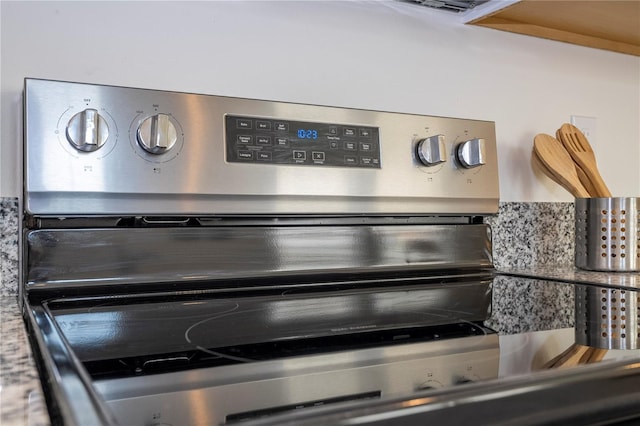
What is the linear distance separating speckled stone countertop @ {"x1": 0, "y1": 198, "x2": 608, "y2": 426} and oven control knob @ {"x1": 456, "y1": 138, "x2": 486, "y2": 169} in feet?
0.69

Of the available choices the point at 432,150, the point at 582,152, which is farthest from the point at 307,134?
the point at 582,152

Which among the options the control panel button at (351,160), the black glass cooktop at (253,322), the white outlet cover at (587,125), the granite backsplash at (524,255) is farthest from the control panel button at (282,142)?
the white outlet cover at (587,125)

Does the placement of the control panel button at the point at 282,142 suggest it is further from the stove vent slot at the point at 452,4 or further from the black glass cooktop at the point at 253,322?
the stove vent slot at the point at 452,4

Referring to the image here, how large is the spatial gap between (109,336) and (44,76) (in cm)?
47

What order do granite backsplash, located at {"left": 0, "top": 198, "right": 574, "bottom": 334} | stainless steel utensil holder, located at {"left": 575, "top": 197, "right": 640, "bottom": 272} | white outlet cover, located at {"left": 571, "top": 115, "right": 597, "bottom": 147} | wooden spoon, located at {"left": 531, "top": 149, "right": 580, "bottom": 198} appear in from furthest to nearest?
white outlet cover, located at {"left": 571, "top": 115, "right": 597, "bottom": 147}
wooden spoon, located at {"left": 531, "top": 149, "right": 580, "bottom": 198}
stainless steel utensil holder, located at {"left": 575, "top": 197, "right": 640, "bottom": 272}
granite backsplash, located at {"left": 0, "top": 198, "right": 574, "bottom": 334}

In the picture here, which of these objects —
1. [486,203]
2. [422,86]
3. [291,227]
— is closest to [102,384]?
[291,227]

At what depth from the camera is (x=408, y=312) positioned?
0.71 meters

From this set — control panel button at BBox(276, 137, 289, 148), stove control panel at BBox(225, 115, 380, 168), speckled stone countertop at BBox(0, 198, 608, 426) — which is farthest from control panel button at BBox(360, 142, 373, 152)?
speckled stone countertop at BBox(0, 198, 608, 426)

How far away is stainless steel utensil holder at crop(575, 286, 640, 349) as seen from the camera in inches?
21.4

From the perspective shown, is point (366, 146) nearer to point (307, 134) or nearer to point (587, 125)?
point (307, 134)

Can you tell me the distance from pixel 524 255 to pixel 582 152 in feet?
0.85

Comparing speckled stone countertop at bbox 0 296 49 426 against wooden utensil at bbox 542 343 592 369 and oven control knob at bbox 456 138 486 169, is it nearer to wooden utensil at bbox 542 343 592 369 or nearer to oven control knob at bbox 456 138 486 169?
wooden utensil at bbox 542 343 592 369

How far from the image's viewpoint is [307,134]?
34.7 inches

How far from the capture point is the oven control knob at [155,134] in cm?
76
